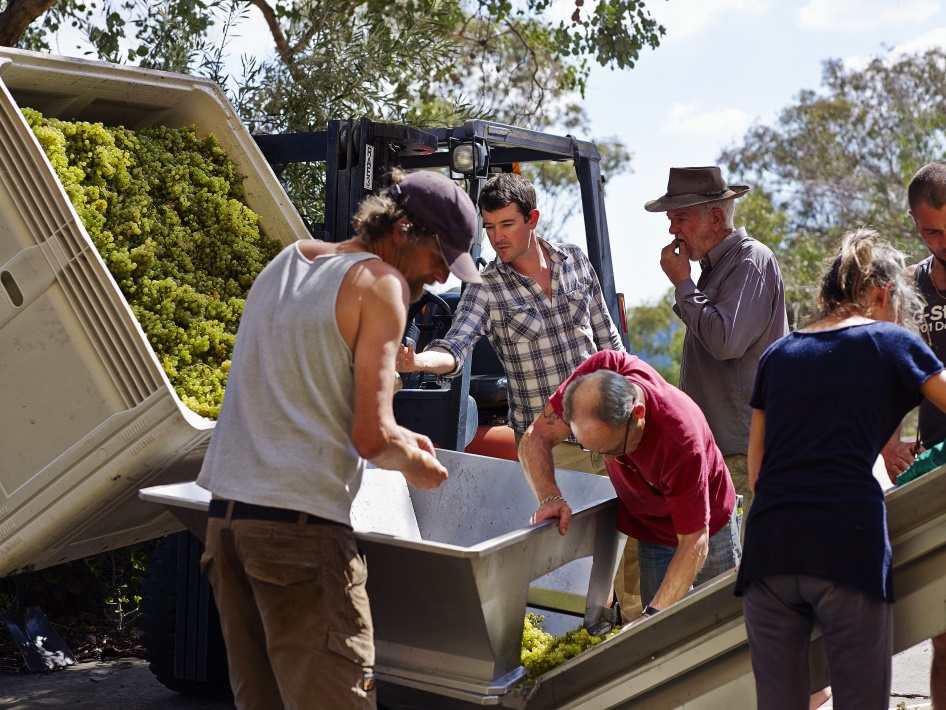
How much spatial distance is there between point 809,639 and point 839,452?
0.49 meters

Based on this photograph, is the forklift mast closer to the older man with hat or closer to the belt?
the older man with hat

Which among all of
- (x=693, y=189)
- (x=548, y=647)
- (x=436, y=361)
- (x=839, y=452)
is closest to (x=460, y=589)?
(x=548, y=647)

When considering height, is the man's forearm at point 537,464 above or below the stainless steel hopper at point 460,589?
above

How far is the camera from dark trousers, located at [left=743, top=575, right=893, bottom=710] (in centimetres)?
245

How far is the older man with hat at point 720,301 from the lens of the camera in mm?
4094

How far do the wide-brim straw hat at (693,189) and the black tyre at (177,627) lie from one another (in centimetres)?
235

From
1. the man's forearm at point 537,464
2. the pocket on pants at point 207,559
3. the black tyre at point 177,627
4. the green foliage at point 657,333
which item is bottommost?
the green foliage at point 657,333

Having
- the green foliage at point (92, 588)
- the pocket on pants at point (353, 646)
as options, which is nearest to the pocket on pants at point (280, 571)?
the pocket on pants at point (353, 646)

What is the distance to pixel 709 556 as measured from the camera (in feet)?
12.1

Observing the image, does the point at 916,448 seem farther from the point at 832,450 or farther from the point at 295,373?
the point at 295,373

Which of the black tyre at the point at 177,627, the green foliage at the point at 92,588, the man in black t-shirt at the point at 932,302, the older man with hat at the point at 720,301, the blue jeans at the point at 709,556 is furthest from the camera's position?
the green foliage at the point at 92,588

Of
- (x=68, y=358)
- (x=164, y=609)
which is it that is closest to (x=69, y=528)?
(x=68, y=358)

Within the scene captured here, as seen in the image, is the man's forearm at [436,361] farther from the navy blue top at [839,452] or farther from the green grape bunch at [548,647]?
the navy blue top at [839,452]

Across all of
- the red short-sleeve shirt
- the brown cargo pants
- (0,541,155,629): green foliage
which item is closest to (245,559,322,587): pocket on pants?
the brown cargo pants
